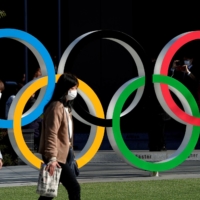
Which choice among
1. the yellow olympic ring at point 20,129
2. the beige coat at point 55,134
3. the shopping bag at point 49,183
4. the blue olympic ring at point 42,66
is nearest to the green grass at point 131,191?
the yellow olympic ring at point 20,129

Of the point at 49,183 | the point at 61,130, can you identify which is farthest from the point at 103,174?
the point at 49,183

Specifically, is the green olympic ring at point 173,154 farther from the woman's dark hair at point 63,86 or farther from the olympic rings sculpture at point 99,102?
the woman's dark hair at point 63,86

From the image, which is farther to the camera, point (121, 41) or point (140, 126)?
point (140, 126)

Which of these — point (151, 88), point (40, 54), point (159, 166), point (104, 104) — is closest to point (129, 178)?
point (159, 166)

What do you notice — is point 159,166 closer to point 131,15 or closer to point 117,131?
point 117,131

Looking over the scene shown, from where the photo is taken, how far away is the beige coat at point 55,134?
9656mm

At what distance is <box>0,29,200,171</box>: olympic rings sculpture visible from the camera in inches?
559

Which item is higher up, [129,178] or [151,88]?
[151,88]

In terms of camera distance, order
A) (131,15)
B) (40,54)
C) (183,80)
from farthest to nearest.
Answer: (131,15)
(183,80)
(40,54)

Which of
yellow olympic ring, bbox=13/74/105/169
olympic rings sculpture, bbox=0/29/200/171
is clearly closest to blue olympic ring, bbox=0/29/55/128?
olympic rings sculpture, bbox=0/29/200/171

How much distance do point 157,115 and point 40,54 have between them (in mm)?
4024

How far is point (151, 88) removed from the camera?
14.9m

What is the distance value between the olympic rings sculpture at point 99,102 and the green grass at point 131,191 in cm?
61

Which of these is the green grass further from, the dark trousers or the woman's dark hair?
the woman's dark hair
